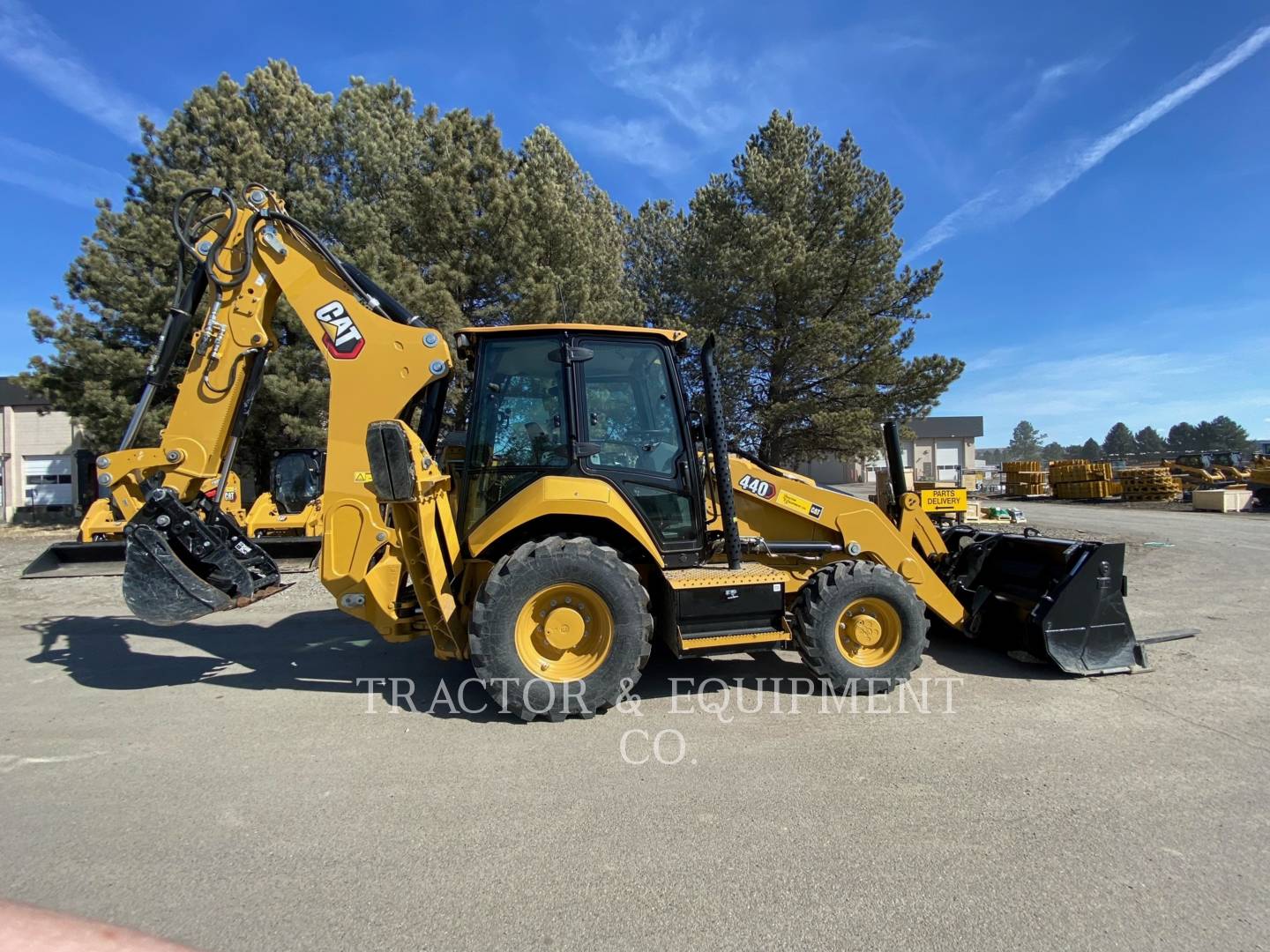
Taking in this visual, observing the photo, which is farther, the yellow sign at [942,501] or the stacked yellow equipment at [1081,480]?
the stacked yellow equipment at [1081,480]

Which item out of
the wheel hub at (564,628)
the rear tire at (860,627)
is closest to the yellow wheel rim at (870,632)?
the rear tire at (860,627)

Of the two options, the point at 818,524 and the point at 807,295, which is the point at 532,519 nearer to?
the point at 818,524

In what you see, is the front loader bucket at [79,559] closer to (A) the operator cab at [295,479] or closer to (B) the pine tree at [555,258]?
(A) the operator cab at [295,479]

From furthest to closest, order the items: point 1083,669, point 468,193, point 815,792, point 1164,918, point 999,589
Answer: point 468,193
point 999,589
point 1083,669
point 815,792
point 1164,918

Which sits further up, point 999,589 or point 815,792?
point 999,589

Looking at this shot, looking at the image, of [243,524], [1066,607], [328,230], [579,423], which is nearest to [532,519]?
[579,423]

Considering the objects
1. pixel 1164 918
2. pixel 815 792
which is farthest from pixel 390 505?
pixel 1164 918

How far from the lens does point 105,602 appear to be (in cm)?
843

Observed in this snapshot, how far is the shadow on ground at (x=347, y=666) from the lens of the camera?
16.1 feet

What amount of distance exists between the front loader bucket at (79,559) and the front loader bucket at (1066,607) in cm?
786

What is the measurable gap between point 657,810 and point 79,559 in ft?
21.7

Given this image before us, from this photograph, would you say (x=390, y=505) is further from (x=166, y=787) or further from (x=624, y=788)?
(x=624, y=788)

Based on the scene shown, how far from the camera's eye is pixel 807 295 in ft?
54.8

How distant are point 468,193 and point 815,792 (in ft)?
50.8
